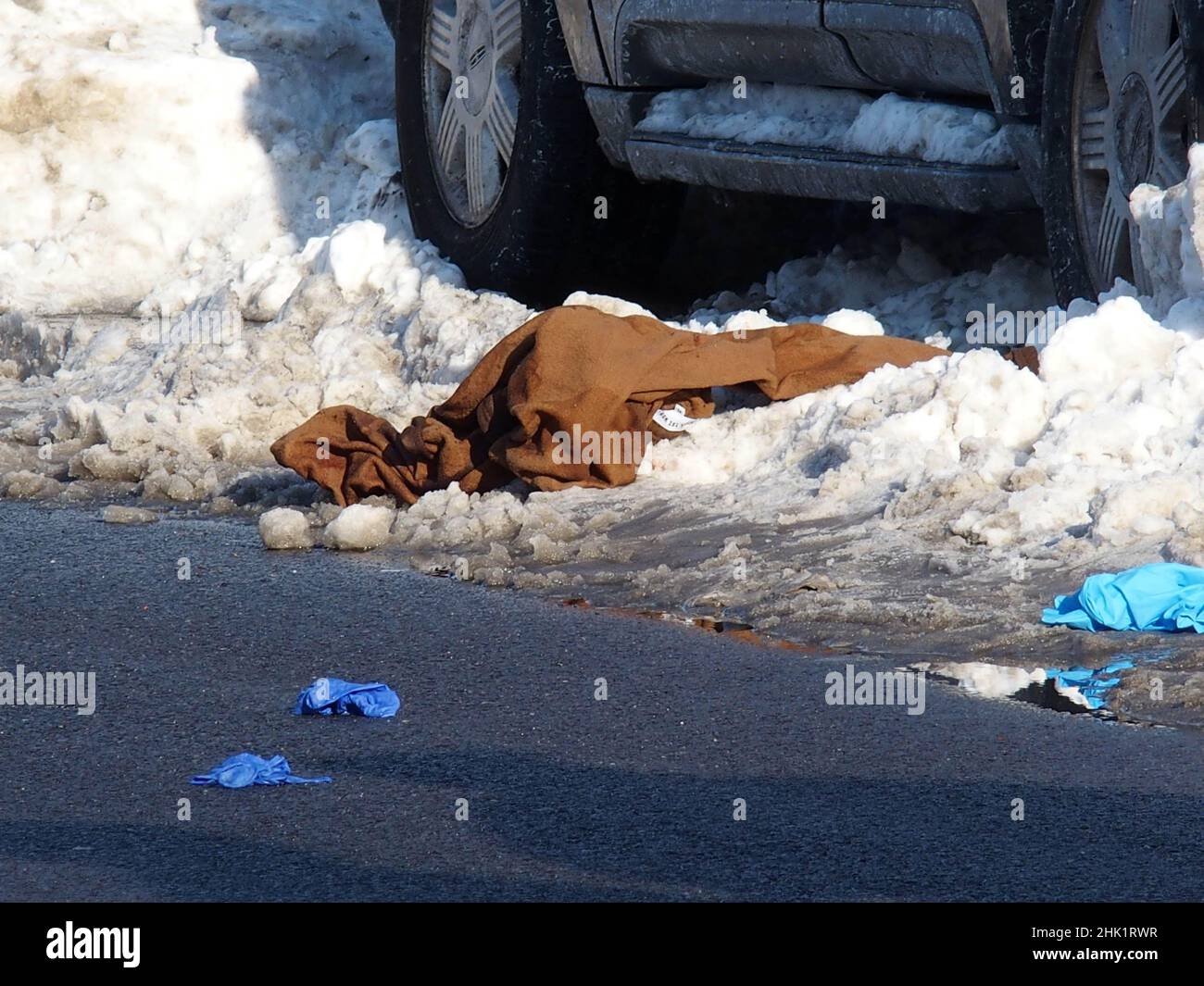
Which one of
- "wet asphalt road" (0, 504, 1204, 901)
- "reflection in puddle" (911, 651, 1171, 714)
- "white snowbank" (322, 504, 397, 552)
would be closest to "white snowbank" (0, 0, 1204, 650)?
"white snowbank" (322, 504, 397, 552)

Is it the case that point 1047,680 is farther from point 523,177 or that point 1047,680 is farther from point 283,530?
point 523,177

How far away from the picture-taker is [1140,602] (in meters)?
4.34

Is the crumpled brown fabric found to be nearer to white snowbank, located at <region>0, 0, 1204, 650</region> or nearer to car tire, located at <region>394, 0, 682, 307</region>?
white snowbank, located at <region>0, 0, 1204, 650</region>

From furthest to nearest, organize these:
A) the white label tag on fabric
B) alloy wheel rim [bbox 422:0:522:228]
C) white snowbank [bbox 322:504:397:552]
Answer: alloy wheel rim [bbox 422:0:522:228]
the white label tag on fabric
white snowbank [bbox 322:504:397:552]

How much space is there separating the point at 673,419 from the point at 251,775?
248 centimetres

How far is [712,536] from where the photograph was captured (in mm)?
5285

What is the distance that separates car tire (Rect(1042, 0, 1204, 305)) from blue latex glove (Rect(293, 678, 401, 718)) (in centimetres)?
254

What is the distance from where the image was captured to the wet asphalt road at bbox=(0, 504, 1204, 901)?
3186 millimetres

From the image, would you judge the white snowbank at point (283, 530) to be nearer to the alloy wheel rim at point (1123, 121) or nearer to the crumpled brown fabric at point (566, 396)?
the crumpled brown fabric at point (566, 396)

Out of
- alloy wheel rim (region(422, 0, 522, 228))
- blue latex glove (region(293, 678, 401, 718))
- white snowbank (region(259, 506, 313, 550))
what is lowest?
blue latex glove (region(293, 678, 401, 718))

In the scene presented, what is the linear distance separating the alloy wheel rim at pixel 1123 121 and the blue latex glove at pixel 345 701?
2540mm

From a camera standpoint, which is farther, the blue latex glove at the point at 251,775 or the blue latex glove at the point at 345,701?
the blue latex glove at the point at 345,701

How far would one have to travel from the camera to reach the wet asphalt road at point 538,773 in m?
3.19

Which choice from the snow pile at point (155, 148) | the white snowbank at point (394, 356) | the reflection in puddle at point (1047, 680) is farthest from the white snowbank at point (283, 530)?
the snow pile at point (155, 148)
